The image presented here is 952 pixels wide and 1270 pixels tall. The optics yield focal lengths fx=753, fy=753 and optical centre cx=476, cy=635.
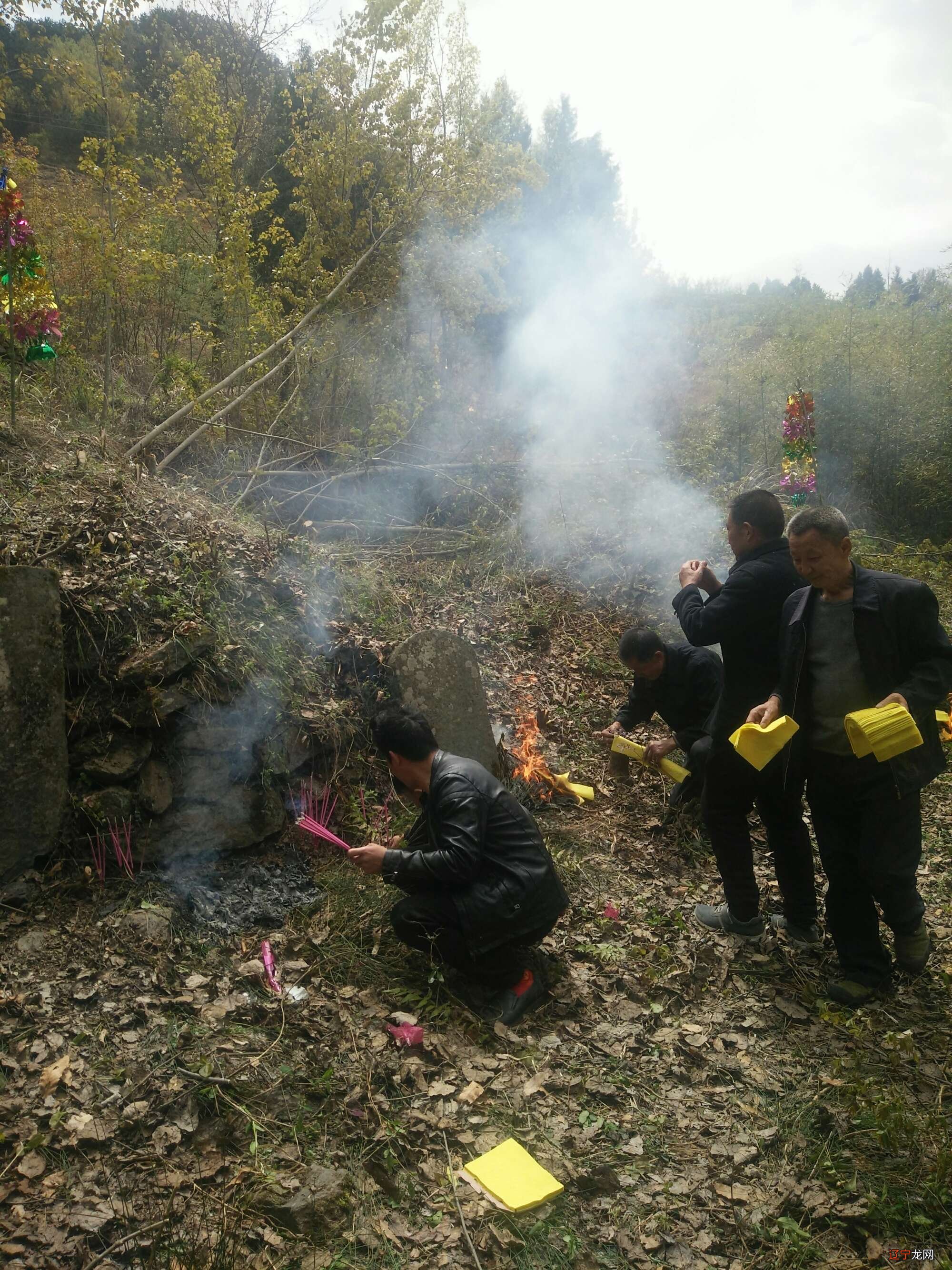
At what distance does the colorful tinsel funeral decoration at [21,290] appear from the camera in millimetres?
4980

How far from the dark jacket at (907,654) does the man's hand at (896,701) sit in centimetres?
4

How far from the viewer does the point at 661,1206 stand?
252 cm

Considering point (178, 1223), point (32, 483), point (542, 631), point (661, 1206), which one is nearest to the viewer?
point (178, 1223)

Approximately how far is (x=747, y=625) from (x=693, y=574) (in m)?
0.49

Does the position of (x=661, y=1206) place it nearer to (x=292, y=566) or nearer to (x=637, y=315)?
(x=292, y=566)

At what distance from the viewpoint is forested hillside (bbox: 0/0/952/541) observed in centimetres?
704

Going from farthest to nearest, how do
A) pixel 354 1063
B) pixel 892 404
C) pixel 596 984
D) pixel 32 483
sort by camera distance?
pixel 892 404 < pixel 32 483 < pixel 596 984 < pixel 354 1063

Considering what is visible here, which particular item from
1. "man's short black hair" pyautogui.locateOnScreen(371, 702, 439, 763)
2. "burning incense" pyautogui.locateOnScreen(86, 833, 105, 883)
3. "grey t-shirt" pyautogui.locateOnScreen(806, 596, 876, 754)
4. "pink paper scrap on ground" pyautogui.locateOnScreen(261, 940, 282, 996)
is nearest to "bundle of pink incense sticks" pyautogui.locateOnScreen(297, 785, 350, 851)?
"pink paper scrap on ground" pyautogui.locateOnScreen(261, 940, 282, 996)

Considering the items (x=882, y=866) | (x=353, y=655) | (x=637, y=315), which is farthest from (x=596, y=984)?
(x=637, y=315)

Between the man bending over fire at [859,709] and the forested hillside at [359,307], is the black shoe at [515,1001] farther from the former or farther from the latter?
the forested hillside at [359,307]

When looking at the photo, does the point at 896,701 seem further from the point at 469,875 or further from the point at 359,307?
the point at 359,307

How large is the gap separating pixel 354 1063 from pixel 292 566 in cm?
351

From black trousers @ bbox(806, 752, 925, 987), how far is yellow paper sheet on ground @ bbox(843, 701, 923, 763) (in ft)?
0.85

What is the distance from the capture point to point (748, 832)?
386 centimetres
